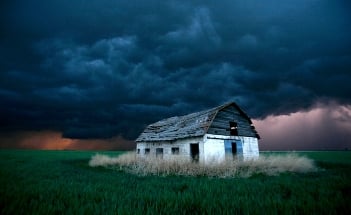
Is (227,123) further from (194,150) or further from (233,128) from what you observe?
(194,150)

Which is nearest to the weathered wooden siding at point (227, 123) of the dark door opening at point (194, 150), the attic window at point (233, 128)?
the attic window at point (233, 128)

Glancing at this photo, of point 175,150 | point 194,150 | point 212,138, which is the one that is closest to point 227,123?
point 212,138

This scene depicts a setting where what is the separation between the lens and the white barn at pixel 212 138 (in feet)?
60.7

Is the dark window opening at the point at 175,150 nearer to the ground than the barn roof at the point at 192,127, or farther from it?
nearer to the ground

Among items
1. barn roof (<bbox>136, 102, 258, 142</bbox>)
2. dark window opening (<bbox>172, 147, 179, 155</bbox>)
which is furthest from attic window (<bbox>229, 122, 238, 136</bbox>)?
dark window opening (<bbox>172, 147, 179, 155</bbox>)

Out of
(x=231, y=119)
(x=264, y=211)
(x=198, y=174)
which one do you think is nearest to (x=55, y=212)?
(x=264, y=211)

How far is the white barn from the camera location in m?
18.5

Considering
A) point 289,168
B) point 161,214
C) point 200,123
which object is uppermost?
point 200,123

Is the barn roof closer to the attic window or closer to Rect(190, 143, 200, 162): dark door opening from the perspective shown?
Rect(190, 143, 200, 162): dark door opening

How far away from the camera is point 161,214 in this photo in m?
4.36

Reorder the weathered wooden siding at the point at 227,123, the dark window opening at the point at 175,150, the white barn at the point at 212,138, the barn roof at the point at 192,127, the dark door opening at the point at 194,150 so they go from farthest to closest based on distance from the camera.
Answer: the dark window opening at the point at 175,150
the weathered wooden siding at the point at 227,123
the dark door opening at the point at 194,150
the barn roof at the point at 192,127
the white barn at the point at 212,138

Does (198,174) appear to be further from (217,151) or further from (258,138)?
(258,138)

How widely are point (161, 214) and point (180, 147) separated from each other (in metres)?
16.6

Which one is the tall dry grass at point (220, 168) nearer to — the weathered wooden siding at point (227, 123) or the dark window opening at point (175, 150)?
the weathered wooden siding at point (227, 123)
